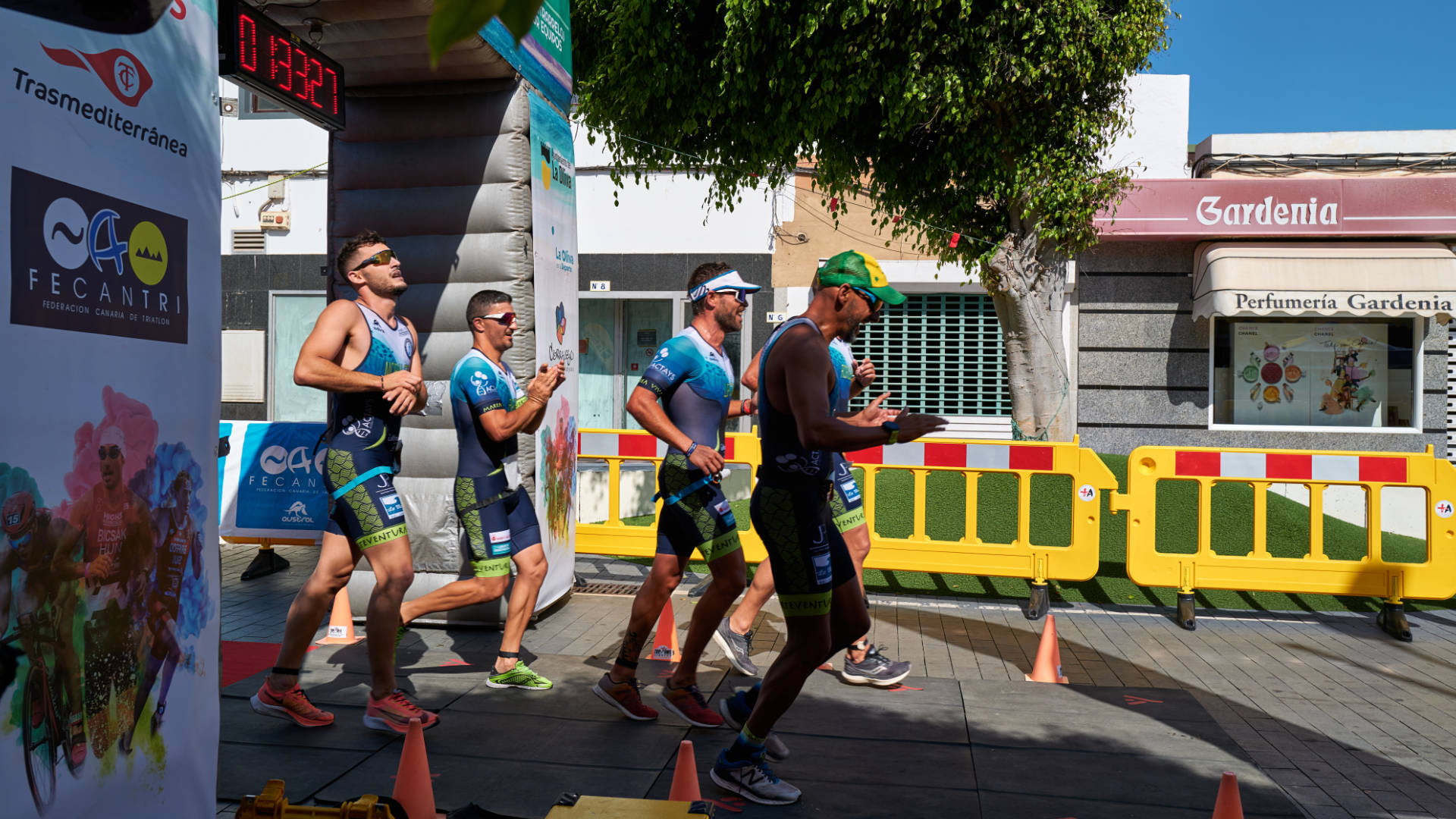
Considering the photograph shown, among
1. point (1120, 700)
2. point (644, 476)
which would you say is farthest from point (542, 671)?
point (644, 476)

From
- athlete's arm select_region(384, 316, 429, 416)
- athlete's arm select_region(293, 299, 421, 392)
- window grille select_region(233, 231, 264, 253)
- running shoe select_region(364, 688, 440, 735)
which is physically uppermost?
window grille select_region(233, 231, 264, 253)

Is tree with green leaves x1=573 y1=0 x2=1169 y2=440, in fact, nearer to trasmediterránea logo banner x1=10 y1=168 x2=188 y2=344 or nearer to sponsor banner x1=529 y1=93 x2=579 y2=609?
sponsor banner x1=529 y1=93 x2=579 y2=609

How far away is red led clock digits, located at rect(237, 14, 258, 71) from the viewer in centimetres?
510

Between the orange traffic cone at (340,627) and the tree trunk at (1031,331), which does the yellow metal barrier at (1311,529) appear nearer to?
the tree trunk at (1031,331)

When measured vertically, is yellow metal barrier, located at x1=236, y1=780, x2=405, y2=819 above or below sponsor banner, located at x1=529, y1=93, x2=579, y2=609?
below

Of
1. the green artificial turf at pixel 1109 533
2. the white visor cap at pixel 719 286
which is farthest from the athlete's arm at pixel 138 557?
the green artificial turf at pixel 1109 533

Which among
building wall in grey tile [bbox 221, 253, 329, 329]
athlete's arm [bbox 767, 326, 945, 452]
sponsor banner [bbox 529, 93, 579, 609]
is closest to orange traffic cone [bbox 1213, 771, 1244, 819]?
athlete's arm [bbox 767, 326, 945, 452]

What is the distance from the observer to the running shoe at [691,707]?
4773mm

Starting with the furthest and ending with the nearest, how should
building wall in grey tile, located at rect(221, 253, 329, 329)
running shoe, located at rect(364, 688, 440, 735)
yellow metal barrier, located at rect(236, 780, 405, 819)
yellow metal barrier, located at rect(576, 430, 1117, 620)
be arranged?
building wall in grey tile, located at rect(221, 253, 329, 329), yellow metal barrier, located at rect(576, 430, 1117, 620), running shoe, located at rect(364, 688, 440, 735), yellow metal barrier, located at rect(236, 780, 405, 819)

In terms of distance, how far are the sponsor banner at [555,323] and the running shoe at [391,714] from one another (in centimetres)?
228

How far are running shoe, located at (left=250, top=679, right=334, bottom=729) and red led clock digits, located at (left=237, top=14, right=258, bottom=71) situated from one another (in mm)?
2894

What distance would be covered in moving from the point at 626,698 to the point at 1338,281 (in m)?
13.3

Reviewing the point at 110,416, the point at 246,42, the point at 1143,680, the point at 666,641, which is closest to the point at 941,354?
the point at 1143,680

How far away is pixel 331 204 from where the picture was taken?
6867mm
